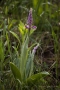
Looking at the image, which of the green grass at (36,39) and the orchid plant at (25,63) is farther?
the green grass at (36,39)

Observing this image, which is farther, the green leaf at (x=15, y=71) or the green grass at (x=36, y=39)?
the green grass at (x=36, y=39)

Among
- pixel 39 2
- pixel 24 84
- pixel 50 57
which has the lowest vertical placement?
pixel 50 57

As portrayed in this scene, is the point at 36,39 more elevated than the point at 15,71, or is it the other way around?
the point at 15,71

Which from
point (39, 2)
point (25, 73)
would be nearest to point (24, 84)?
point (25, 73)

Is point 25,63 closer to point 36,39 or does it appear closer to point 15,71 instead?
point 15,71

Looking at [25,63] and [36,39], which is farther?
[36,39]

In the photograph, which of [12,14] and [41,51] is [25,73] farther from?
[12,14]

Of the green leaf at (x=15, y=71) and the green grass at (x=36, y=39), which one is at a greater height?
the green leaf at (x=15, y=71)

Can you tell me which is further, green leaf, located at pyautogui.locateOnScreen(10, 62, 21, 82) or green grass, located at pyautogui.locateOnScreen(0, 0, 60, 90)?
green grass, located at pyautogui.locateOnScreen(0, 0, 60, 90)

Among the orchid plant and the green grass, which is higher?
the orchid plant

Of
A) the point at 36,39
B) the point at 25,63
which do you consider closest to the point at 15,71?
the point at 25,63

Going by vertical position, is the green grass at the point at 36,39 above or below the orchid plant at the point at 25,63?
below
